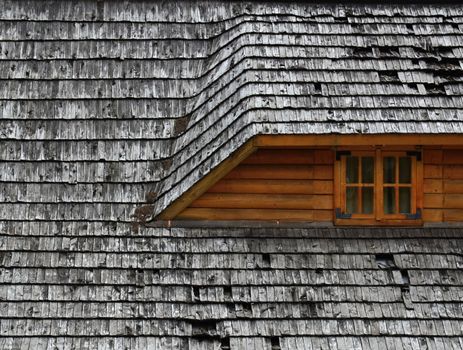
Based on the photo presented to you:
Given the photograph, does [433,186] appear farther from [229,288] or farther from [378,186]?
[229,288]

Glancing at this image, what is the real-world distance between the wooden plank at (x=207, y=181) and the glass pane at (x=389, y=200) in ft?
4.62

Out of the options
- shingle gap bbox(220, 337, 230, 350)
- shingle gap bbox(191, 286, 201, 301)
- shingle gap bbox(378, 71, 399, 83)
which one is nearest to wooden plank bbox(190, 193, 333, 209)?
shingle gap bbox(191, 286, 201, 301)

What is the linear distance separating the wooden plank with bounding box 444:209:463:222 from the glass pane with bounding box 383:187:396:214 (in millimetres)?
505

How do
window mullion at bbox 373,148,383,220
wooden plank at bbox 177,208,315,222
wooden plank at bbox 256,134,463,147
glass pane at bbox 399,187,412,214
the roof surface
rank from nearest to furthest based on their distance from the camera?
1. the roof surface
2. wooden plank at bbox 256,134,463,147
3. wooden plank at bbox 177,208,315,222
4. window mullion at bbox 373,148,383,220
5. glass pane at bbox 399,187,412,214

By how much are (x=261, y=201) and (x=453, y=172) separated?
1.86m

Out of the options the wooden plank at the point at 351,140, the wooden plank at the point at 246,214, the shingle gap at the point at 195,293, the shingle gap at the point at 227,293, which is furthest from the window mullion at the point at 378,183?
the shingle gap at the point at 195,293

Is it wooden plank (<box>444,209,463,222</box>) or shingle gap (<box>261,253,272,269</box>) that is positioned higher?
wooden plank (<box>444,209,463,222</box>)

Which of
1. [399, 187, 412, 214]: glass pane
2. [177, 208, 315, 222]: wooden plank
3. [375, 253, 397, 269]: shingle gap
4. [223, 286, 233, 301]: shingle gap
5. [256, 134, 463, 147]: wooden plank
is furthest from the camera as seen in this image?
[399, 187, 412, 214]: glass pane

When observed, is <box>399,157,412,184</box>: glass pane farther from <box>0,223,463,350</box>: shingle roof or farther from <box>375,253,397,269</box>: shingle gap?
<box>375,253,397,269</box>: shingle gap

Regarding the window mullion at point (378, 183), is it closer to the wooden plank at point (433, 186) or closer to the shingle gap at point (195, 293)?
the wooden plank at point (433, 186)

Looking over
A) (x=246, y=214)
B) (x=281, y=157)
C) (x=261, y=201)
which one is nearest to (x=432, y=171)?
(x=281, y=157)

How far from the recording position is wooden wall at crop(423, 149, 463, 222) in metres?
10.5

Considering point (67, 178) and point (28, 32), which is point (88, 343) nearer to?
point (67, 178)

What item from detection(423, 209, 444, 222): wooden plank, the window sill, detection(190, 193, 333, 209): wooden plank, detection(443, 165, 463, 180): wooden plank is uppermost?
detection(443, 165, 463, 180): wooden plank
